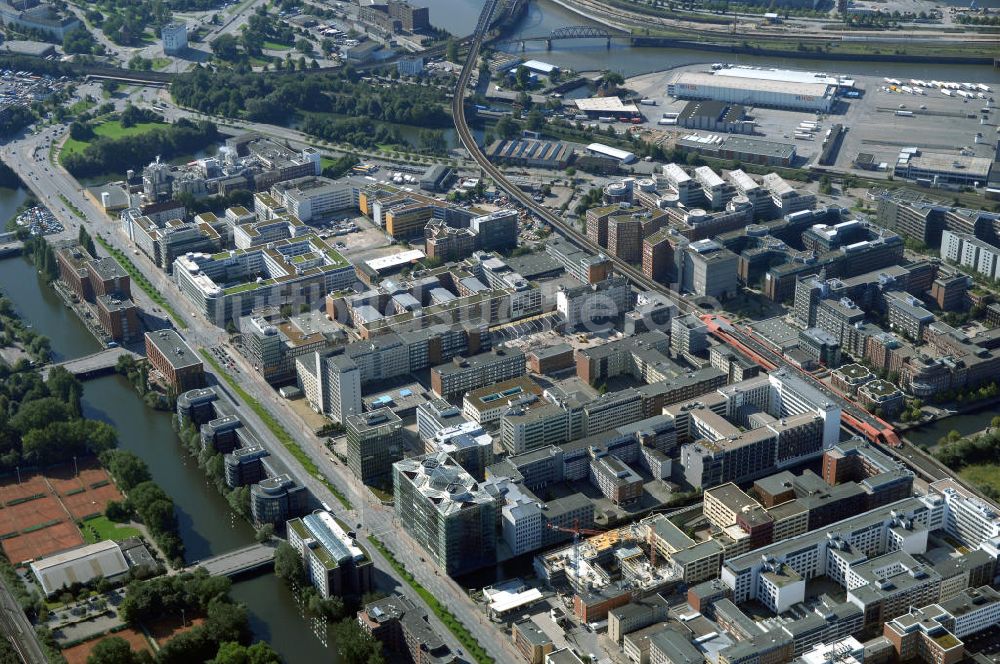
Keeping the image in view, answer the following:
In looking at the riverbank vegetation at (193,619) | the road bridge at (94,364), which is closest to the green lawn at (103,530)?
the riverbank vegetation at (193,619)

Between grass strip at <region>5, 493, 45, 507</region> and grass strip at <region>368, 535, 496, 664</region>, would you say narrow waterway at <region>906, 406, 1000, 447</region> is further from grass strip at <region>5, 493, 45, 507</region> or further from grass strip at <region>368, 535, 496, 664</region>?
grass strip at <region>5, 493, 45, 507</region>

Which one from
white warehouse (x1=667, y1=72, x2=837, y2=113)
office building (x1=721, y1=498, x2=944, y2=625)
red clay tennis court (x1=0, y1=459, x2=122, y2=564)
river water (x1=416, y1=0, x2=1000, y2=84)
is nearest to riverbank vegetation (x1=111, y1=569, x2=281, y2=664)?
red clay tennis court (x1=0, y1=459, x2=122, y2=564)

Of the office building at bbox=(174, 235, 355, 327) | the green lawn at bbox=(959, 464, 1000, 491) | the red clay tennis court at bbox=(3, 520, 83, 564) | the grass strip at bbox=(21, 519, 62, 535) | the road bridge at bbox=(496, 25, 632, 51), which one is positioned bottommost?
the red clay tennis court at bbox=(3, 520, 83, 564)

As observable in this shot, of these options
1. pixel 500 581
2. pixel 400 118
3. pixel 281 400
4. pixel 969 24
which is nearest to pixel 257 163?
pixel 400 118

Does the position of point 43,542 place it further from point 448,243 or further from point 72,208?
point 72,208

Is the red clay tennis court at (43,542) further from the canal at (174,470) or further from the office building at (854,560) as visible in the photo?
the office building at (854,560)

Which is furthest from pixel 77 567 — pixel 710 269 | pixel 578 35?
pixel 578 35
